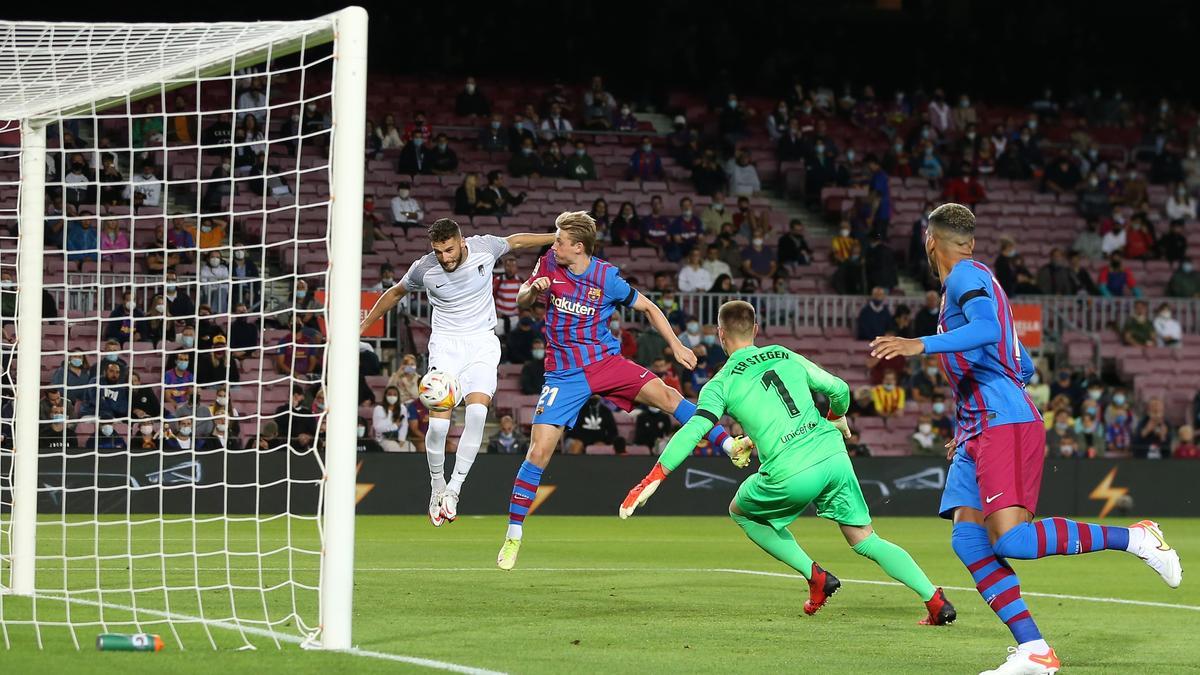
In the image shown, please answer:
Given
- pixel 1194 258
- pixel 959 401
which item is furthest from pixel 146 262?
pixel 1194 258

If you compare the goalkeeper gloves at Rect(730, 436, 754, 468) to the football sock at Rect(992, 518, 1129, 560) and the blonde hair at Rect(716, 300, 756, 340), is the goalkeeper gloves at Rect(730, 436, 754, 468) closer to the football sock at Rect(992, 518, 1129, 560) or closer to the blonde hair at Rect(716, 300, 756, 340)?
the blonde hair at Rect(716, 300, 756, 340)

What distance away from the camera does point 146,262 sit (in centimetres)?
2030

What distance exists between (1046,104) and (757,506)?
2599 cm

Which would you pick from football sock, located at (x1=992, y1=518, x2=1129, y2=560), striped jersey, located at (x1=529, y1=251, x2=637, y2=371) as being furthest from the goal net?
football sock, located at (x1=992, y1=518, x2=1129, y2=560)

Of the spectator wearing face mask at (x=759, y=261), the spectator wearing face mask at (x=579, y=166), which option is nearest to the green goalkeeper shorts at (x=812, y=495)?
the spectator wearing face mask at (x=759, y=261)

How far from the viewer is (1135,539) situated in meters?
7.07

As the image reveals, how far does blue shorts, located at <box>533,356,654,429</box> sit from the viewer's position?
11.5 m

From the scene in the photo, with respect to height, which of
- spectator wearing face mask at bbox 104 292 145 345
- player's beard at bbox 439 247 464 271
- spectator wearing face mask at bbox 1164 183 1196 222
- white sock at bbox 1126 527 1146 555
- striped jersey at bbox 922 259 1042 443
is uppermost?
spectator wearing face mask at bbox 1164 183 1196 222

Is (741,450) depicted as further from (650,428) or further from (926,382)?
(926,382)

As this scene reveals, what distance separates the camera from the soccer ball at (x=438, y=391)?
11.4 meters

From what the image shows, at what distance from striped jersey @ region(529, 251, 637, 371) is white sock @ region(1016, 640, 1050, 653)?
5.26 metres

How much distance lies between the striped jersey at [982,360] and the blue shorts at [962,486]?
0.10 meters

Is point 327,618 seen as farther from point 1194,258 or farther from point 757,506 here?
point 1194,258

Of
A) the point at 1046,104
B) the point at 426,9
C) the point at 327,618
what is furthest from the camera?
the point at 1046,104
